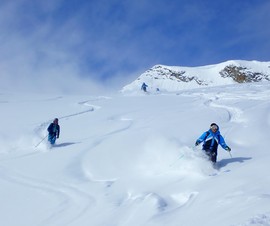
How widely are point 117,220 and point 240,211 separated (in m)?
2.67

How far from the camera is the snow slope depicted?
7.16 m

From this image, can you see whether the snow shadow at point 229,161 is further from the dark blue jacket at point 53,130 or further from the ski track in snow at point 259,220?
the dark blue jacket at point 53,130

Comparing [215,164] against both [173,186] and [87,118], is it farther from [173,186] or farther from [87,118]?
[87,118]

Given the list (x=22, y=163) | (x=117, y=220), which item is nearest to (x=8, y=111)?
(x=22, y=163)

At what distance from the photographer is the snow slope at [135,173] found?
7162mm

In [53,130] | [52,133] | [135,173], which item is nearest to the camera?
[135,173]

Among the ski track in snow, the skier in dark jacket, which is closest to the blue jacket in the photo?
the ski track in snow

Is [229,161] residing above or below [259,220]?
below

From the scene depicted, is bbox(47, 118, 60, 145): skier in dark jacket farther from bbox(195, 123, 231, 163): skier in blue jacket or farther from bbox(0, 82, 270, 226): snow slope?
bbox(195, 123, 231, 163): skier in blue jacket

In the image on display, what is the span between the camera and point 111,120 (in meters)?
22.2

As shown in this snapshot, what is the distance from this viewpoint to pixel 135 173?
11.5 metres

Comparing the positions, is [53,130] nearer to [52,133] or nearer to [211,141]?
[52,133]

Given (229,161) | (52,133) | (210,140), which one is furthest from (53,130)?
(229,161)

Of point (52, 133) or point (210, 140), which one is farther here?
point (52, 133)
